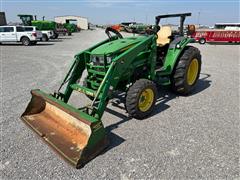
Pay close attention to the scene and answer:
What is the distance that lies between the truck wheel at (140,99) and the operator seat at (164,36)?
182 centimetres

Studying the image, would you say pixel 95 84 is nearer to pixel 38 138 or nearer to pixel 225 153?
pixel 38 138

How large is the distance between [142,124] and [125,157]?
1.04 metres

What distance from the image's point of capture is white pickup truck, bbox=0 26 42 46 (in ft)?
58.9

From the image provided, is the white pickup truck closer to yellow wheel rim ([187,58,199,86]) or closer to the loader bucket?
the loader bucket

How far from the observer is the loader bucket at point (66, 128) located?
2.83 metres

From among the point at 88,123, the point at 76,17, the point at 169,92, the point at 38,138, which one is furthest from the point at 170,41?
the point at 76,17

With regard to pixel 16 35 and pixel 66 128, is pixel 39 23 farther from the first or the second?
Answer: pixel 66 128

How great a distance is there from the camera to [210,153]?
3092 mm

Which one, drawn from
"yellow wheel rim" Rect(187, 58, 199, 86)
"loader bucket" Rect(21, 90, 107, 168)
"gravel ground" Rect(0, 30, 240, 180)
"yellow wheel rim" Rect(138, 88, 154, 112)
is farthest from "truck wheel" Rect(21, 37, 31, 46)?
"yellow wheel rim" Rect(138, 88, 154, 112)

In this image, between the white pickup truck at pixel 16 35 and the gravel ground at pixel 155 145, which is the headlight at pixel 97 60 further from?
the white pickup truck at pixel 16 35

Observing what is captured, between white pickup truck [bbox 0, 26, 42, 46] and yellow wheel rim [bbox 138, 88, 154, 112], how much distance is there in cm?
1705

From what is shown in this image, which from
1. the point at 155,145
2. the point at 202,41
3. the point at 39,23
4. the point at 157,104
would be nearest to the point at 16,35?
the point at 39,23

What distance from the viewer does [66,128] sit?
3.38 meters

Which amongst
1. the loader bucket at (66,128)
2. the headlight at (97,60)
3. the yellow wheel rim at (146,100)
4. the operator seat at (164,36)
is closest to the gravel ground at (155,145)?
the loader bucket at (66,128)
